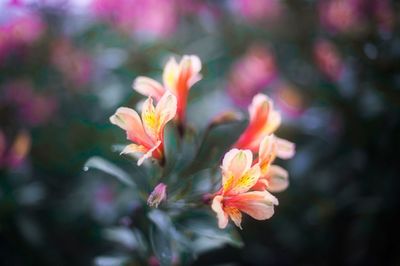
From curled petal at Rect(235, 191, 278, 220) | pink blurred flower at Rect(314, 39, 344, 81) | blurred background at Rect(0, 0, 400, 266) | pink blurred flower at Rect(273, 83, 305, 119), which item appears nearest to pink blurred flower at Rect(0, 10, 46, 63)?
blurred background at Rect(0, 0, 400, 266)

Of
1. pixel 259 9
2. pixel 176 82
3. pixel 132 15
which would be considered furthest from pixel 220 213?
pixel 259 9

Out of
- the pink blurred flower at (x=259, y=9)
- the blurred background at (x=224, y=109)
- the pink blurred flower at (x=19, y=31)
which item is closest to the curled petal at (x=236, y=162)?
the blurred background at (x=224, y=109)

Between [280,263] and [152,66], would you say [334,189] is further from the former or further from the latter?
[152,66]

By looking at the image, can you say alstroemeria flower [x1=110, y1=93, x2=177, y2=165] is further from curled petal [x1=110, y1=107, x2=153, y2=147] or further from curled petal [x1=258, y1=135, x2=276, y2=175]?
curled petal [x1=258, y1=135, x2=276, y2=175]

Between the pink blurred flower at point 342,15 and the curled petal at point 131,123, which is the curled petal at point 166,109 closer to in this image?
Result: the curled petal at point 131,123

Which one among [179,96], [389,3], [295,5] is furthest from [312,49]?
[179,96]
